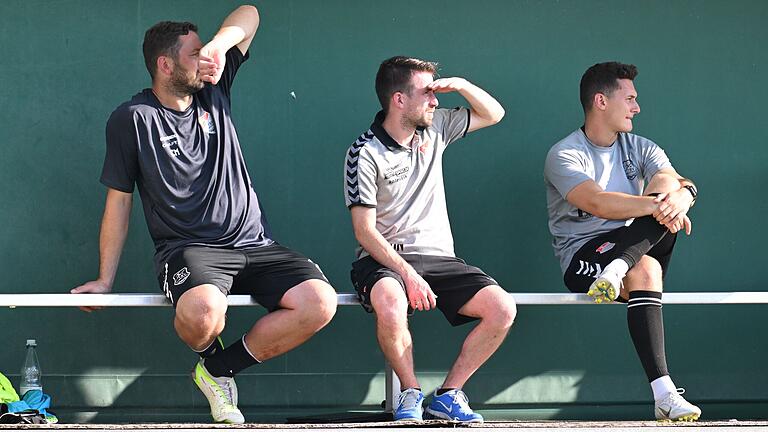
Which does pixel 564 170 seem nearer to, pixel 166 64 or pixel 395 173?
pixel 395 173

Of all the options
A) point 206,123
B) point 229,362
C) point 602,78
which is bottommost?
point 229,362

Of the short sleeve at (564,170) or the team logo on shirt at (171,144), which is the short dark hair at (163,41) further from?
the short sleeve at (564,170)

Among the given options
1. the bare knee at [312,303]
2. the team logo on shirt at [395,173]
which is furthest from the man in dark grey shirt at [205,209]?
the team logo on shirt at [395,173]

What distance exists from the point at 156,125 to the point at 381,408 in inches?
56.5

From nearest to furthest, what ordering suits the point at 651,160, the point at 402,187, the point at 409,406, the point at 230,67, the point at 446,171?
the point at 409,406 < the point at 402,187 < the point at 230,67 < the point at 651,160 < the point at 446,171

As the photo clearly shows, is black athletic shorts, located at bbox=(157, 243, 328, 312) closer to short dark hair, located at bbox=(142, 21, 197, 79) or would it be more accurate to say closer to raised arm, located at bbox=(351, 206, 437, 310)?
raised arm, located at bbox=(351, 206, 437, 310)

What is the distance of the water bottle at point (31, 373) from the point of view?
4.70 meters

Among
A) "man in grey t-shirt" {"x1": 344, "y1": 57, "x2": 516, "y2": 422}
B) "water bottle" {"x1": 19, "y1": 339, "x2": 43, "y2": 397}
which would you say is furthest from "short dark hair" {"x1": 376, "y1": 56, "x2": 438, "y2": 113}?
"water bottle" {"x1": 19, "y1": 339, "x2": 43, "y2": 397}

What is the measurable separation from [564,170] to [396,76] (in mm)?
712

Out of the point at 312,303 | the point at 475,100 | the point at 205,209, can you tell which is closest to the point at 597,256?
the point at 475,100

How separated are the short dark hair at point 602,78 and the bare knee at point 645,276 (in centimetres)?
75

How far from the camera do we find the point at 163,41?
440 centimetres

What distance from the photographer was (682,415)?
13.1 feet

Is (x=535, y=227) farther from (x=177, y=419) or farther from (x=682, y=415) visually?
(x=177, y=419)
